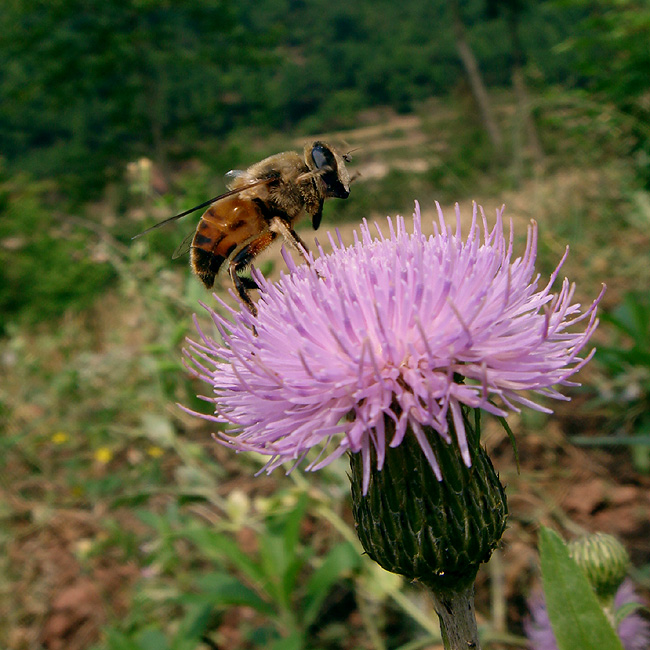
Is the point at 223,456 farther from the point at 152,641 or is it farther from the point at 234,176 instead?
the point at 234,176

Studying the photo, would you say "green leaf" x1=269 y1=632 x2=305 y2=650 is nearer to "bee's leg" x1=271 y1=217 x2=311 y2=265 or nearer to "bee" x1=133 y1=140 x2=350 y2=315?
"bee" x1=133 y1=140 x2=350 y2=315

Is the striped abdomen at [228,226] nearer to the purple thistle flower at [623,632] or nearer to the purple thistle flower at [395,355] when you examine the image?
the purple thistle flower at [395,355]

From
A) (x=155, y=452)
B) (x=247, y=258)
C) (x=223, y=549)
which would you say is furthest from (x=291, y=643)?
(x=155, y=452)

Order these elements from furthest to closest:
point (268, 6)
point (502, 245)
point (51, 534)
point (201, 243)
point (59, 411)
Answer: point (268, 6)
point (59, 411)
point (51, 534)
point (201, 243)
point (502, 245)

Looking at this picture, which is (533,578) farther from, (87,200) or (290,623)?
(87,200)

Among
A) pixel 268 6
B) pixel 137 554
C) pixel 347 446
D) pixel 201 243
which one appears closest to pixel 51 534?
pixel 137 554

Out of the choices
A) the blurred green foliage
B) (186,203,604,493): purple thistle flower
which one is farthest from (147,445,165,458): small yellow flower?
the blurred green foliage

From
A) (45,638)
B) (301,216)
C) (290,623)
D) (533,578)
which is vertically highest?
(301,216)
